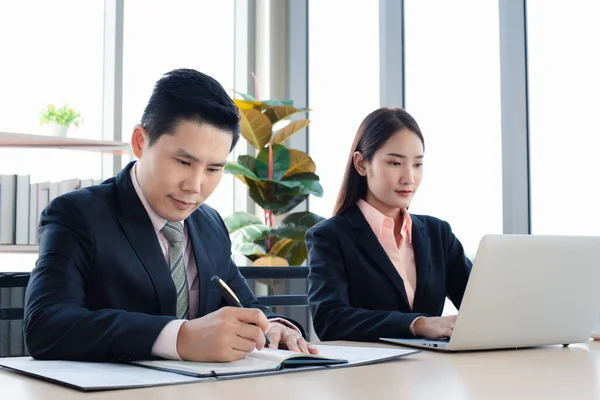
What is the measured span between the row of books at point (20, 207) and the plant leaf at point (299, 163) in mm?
1229

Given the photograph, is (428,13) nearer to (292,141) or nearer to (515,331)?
(292,141)

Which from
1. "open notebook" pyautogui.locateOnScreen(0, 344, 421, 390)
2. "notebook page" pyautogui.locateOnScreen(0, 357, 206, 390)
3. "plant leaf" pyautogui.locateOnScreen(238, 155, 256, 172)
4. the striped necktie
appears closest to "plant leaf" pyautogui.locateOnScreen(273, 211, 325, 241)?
"plant leaf" pyautogui.locateOnScreen(238, 155, 256, 172)

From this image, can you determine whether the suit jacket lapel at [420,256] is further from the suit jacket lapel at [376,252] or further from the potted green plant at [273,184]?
the potted green plant at [273,184]

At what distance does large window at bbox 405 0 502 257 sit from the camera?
3637 millimetres

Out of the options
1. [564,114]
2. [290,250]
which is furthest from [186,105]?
[290,250]

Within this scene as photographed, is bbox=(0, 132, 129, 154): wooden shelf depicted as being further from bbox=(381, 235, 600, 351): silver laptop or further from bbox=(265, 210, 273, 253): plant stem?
bbox=(381, 235, 600, 351): silver laptop

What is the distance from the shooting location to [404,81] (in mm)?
4176

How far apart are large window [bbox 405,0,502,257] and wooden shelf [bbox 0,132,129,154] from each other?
1611 mm

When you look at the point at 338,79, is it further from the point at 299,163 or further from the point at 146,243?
the point at 146,243

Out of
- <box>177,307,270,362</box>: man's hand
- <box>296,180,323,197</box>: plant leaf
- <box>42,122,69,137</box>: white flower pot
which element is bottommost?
<box>177,307,270,362</box>: man's hand

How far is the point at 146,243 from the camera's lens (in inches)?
60.1

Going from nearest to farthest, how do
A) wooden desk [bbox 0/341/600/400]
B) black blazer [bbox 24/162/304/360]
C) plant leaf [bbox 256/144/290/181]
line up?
wooden desk [bbox 0/341/600/400]
black blazer [bbox 24/162/304/360]
plant leaf [bbox 256/144/290/181]

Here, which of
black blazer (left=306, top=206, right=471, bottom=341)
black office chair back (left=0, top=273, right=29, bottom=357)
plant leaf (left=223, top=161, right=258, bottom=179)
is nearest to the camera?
black blazer (left=306, top=206, right=471, bottom=341)

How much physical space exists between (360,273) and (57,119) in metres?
2.30
